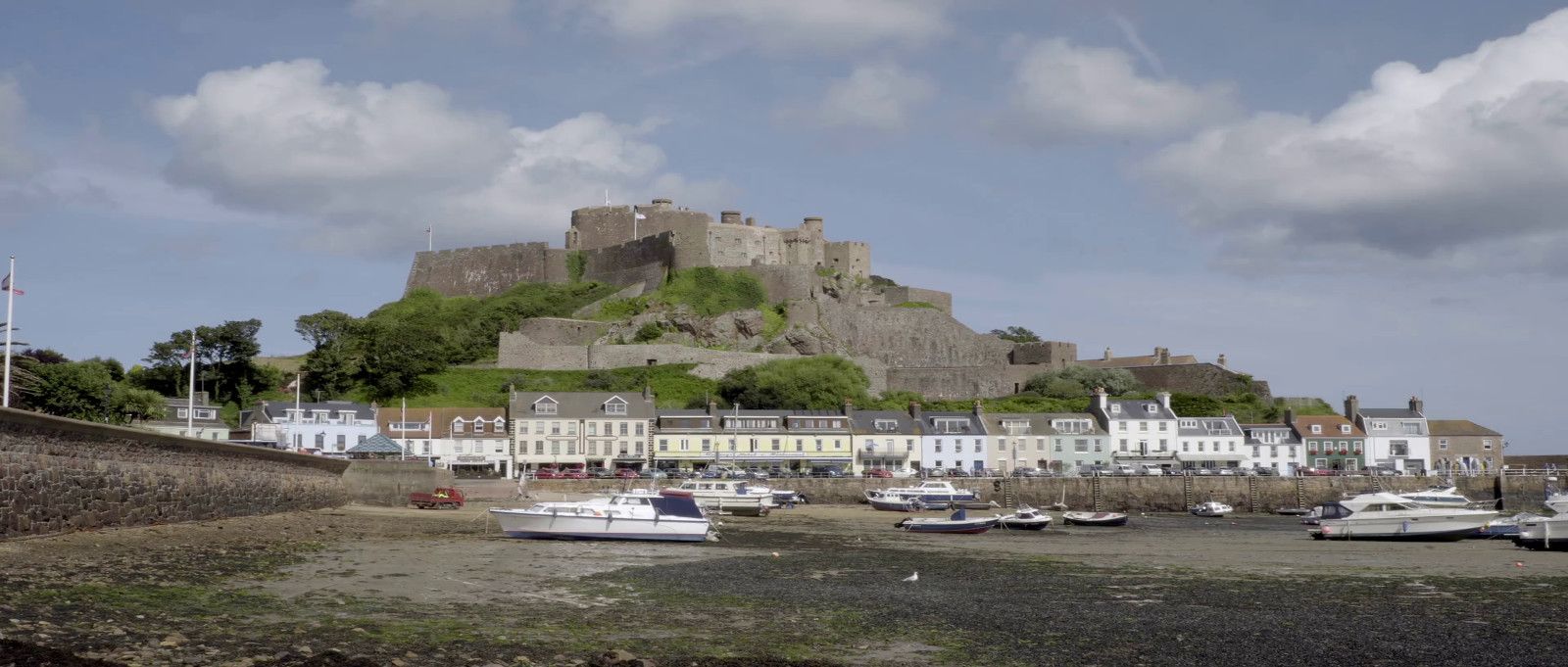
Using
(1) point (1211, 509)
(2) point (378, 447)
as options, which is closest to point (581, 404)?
(2) point (378, 447)

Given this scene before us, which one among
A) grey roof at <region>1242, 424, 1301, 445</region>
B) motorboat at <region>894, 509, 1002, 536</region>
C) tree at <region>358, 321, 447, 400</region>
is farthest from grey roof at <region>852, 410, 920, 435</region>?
motorboat at <region>894, 509, 1002, 536</region>

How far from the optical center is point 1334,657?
491 inches

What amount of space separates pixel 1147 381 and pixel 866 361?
18.7m

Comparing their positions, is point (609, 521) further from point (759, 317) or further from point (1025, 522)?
point (759, 317)

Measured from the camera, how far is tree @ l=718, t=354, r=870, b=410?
69.2 meters

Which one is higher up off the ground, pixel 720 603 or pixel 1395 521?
pixel 720 603

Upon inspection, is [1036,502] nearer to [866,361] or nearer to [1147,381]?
[866,361]

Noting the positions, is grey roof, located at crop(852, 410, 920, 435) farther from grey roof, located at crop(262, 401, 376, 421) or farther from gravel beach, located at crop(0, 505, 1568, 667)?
gravel beach, located at crop(0, 505, 1568, 667)

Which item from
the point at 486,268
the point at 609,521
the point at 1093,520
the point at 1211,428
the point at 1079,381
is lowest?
the point at 1093,520

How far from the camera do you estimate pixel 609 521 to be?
1083 inches

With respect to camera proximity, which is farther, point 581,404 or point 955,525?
point 581,404

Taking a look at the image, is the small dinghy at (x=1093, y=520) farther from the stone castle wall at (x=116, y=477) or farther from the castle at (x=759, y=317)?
the castle at (x=759, y=317)

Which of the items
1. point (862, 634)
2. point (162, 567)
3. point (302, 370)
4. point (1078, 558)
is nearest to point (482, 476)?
point (302, 370)

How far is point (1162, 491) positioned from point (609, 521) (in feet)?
106
